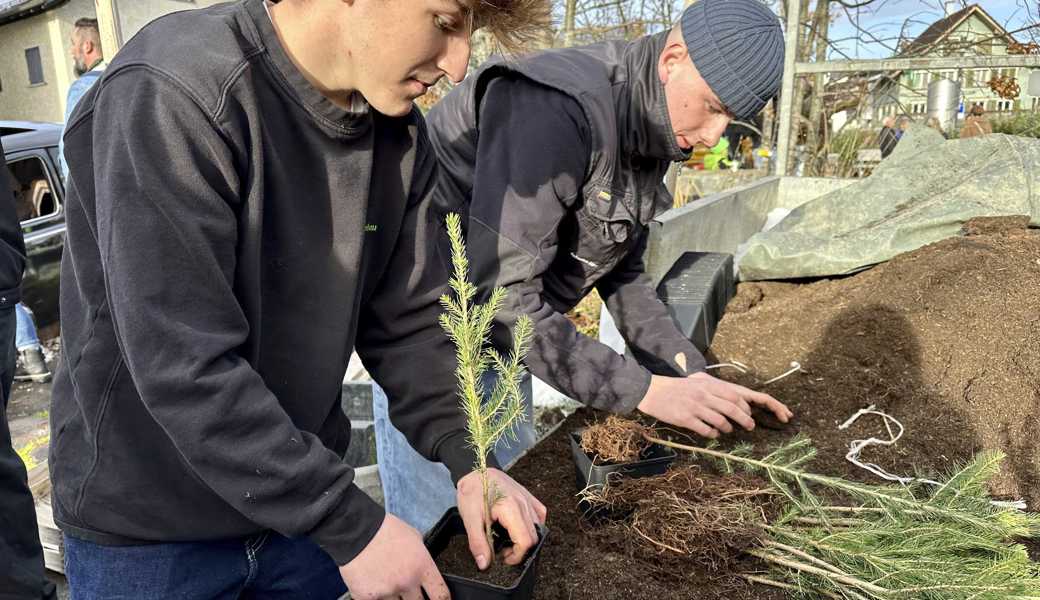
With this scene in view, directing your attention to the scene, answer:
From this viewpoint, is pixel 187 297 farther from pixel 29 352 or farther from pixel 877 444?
pixel 29 352

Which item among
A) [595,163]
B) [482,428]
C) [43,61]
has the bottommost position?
[43,61]

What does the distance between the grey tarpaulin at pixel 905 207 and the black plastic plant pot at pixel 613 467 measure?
2.62 metres

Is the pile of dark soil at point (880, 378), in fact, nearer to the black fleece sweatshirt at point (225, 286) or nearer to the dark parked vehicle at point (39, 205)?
the black fleece sweatshirt at point (225, 286)

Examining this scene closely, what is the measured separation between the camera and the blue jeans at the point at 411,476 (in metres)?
2.37

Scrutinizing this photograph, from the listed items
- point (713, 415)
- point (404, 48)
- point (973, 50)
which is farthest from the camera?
point (973, 50)

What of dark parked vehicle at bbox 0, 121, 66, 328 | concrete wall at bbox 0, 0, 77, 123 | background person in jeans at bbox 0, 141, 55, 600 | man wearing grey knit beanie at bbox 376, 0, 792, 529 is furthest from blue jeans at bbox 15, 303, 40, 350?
concrete wall at bbox 0, 0, 77, 123

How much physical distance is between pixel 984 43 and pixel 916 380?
→ 6.07 meters

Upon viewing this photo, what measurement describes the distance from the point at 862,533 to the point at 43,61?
26.5 m

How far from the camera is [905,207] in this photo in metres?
4.58

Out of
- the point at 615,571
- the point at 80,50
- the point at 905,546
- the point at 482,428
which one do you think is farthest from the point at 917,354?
the point at 80,50

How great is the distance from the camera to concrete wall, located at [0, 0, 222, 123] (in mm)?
21141

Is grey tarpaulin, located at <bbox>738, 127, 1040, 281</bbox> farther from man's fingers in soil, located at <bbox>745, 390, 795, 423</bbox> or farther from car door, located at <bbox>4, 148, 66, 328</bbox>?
car door, located at <bbox>4, 148, 66, 328</bbox>

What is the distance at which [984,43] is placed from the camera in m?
7.08

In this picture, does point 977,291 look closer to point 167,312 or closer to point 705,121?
point 705,121
